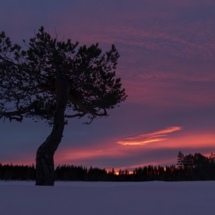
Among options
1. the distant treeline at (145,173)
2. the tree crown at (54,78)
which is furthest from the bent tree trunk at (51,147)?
the distant treeline at (145,173)

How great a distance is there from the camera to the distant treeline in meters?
49.9

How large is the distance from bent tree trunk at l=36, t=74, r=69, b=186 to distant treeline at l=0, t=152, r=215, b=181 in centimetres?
3657

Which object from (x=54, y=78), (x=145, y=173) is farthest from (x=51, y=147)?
(x=145, y=173)

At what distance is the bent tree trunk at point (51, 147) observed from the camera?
13391 mm

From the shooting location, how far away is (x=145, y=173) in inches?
2435

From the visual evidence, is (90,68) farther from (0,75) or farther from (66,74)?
(0,75)

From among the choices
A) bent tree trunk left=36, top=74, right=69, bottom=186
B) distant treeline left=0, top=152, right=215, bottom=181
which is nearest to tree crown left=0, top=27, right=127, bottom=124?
bent tree trunk left=36, top=74, right=69, bottom=186

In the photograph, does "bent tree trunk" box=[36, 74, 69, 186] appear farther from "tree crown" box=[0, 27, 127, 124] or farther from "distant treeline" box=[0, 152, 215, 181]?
"distant treeline" box=[0, 152, 215, 181]

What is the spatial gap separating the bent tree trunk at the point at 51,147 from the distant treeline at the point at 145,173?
36.6 m

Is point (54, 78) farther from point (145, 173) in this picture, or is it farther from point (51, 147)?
point (145, 173)
